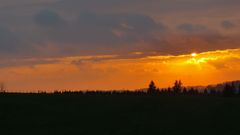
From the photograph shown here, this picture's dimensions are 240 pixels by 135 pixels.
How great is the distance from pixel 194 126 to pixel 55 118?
1689 centimetres

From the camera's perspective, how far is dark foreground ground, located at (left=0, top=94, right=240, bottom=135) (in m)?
65.1

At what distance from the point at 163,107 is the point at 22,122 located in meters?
20.8

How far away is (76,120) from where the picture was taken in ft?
229

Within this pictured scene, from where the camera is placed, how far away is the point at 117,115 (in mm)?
73312

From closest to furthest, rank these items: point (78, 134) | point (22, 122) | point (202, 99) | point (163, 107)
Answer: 1. point (78, 134)
2. point (22, 122)
3. point (163, 107)
4. point (202, 99)

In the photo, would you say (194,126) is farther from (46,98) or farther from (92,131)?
(46,98)

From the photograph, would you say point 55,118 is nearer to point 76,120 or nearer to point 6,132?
point 76,120

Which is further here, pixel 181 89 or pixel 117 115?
pixel 181 89

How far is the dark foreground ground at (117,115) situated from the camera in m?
65.1

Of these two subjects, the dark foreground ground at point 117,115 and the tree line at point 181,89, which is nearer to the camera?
the dark foreground ground at point 117,115

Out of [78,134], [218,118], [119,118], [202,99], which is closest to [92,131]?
[78,134]

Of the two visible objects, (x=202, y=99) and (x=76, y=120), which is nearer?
(x=76, y=120)

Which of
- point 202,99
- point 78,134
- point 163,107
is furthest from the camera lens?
point 202,99

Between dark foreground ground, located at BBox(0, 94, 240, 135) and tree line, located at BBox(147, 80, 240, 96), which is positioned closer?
dark foreground ground, located at BBox(0, 94, 240, 135)
